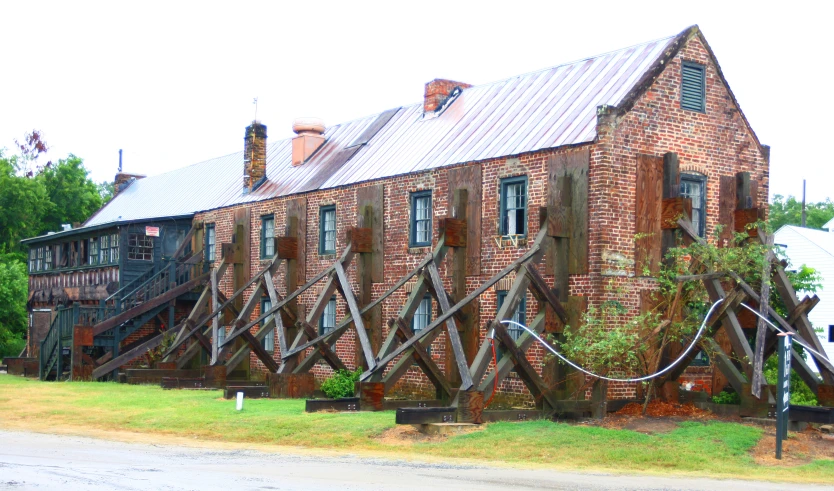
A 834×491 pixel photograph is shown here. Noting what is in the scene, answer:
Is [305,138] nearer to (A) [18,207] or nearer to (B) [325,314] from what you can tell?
(B) [325,314]

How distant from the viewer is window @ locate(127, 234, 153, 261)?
113ft

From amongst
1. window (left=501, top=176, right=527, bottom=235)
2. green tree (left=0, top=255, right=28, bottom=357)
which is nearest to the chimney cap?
window (left=501, top=176, right=527, bottom=235)

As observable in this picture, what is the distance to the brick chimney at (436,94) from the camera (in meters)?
28.2

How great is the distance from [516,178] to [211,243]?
14.6 metres

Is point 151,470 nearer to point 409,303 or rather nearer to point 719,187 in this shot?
point 409,303

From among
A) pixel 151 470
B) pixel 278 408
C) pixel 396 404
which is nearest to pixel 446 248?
pixel 396 404

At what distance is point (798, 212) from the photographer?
3241 inches

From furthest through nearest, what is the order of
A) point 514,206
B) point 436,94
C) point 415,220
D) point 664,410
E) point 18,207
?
point 18,207
point 436,94
point 415,220
point 514,206
point 664,410

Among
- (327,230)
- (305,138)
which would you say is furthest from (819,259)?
(327,230)

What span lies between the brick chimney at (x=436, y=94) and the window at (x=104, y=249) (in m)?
13.3

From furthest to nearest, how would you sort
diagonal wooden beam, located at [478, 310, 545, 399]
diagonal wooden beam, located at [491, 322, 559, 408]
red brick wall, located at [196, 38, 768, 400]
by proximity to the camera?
red brick wall, located at [196, 38, 768, 400] → diagonal wooden beam, located at [491, 322, 559, 408] → diagonal wooden beam, located at [478, 310, 545, 399]

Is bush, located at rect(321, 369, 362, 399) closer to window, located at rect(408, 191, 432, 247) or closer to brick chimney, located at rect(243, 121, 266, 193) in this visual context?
window, located at rect(408, 191, 432, 247)

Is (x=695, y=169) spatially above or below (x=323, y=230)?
above

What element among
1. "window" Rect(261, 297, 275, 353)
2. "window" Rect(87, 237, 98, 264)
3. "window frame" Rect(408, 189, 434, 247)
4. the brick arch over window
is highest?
the brick arch over window
